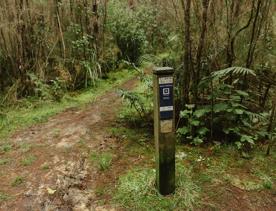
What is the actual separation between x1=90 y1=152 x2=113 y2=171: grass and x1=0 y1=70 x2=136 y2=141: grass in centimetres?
148

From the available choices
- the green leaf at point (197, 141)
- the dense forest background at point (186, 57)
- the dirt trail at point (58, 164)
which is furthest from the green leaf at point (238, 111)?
the dirt trail at point (58, 164)

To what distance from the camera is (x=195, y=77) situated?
4074mm

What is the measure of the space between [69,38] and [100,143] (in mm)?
3233

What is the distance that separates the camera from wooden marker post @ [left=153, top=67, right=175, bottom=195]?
9.52 feet

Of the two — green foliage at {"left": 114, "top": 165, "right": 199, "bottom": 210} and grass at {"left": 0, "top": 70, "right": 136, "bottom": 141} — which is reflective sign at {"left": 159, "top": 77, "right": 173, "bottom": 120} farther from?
grass at {"left": 0, "top": 70, "right": 136, "bottom": 141}

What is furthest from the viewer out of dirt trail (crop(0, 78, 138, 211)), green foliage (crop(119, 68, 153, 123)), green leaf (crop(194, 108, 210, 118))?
green foliage (crop(119, 68, 153, 123))

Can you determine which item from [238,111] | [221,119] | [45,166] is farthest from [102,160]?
[238,111]

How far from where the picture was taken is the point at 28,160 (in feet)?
12.6

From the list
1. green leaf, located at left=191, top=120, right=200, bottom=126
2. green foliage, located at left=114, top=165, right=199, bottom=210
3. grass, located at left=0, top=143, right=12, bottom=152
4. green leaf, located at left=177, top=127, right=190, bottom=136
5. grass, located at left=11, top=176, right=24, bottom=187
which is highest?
green leaf, located at left=191, top=120, right=200, bottom=126

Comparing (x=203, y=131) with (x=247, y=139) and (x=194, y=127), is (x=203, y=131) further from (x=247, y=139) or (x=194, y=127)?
(x=247, y=139)

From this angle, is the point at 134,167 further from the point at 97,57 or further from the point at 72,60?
the point at 97,57

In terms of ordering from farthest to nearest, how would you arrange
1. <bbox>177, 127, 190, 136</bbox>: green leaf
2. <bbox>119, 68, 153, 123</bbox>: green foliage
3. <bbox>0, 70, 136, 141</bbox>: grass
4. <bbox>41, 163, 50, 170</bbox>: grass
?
<bbox>0, 70, 136, 141</bbox>: grass < <bbox>119, 68, 153, 123</bbox>: green foliage < <bbox>177, 127, 190, 136</bbox>: green leaf < <bbox>41, 163, 50, 170</bbox>: grass

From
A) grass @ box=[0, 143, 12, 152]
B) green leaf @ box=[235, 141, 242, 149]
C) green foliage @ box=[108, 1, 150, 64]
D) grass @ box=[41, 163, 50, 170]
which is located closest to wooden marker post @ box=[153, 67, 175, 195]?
green leaf @ box=[235, 141, 242, 149]

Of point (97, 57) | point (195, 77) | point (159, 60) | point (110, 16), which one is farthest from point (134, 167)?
point (110, 16)
